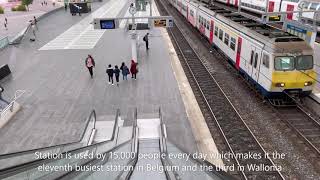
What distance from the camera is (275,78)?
1405 centimetres

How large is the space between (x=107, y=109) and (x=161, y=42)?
14.4m

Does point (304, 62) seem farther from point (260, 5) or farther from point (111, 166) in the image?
point (260, 5)

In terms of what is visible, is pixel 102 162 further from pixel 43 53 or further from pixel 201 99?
pixel 43 53

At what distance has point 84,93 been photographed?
16.5 m

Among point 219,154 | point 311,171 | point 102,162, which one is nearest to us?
point 102,162

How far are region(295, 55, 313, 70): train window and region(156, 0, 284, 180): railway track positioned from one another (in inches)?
138

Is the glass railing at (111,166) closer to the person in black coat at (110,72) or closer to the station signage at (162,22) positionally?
the person in black coat at (110,72)

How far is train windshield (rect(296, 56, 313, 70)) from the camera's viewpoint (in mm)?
14211

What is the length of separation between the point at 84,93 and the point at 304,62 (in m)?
10.9

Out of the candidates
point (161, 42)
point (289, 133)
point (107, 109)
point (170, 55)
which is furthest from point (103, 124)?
point (161, 42)

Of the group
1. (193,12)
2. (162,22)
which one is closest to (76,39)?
(193,12)

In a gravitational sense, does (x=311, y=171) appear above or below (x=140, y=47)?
below

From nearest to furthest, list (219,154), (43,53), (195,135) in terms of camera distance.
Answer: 1. (219,154)
2. (195,135)
3. (43,53)

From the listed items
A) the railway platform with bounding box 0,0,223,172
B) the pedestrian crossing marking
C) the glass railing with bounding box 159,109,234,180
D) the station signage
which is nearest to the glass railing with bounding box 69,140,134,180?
the glass railing with bounding box 159,109,234,180
